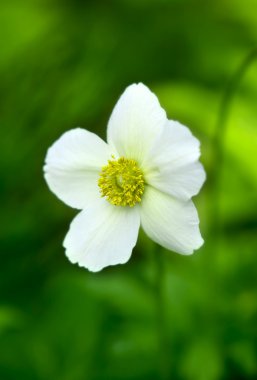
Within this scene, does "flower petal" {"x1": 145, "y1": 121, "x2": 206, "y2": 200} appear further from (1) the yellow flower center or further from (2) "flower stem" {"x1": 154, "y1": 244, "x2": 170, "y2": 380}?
(2) "flower stem" {"x1": 154, "y1": 244, "x2": 170, "y2": 380}

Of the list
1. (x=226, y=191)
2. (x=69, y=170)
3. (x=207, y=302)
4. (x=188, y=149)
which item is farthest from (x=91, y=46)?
(x=188, y=149)

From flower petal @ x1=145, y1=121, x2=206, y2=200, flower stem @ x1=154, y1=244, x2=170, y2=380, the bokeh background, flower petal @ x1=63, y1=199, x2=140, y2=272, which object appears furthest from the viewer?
the bokeh background

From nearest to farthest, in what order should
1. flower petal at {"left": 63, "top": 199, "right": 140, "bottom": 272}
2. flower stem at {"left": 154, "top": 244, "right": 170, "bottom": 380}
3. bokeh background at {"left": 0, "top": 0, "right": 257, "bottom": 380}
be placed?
flower petal at {"left": 63, "top": 199, "right": 140, "bottom": 272}
flower stem at {"left": 154, "top": 244, "right": 170, "bottom": 380}
bokeh background at {"left": 0, "top": 0, "right": 257, "bottom": 380}

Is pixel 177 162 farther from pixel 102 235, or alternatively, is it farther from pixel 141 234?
pixel 141 234

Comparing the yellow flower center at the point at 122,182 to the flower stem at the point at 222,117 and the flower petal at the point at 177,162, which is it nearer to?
the flower petal at the point at 177,162

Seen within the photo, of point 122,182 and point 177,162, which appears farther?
point 122,182

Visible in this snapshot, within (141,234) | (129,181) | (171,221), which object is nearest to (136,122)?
(129,181)

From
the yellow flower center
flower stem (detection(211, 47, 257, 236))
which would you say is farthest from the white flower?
flower stem (detection(211, 47, 257, 236))
